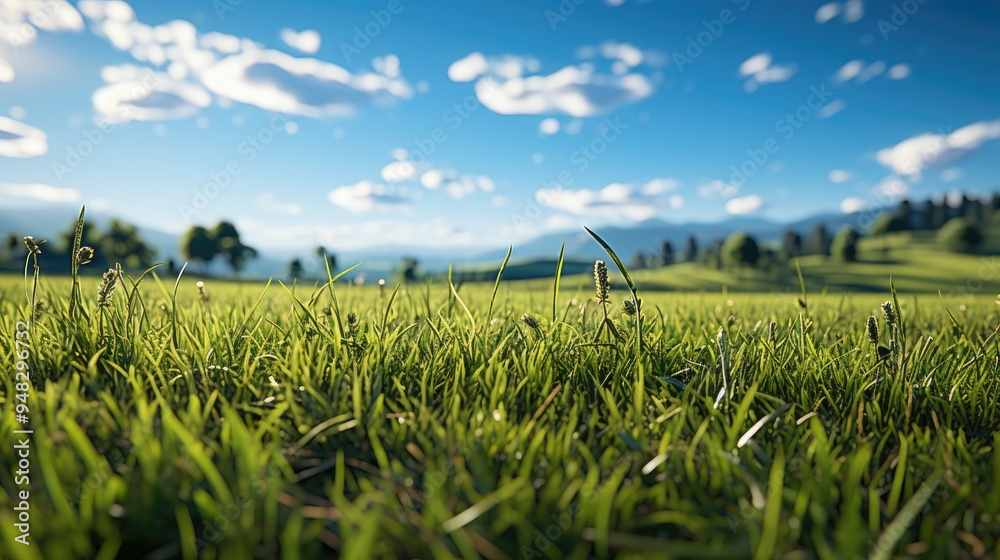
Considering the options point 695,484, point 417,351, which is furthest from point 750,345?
point 417,351

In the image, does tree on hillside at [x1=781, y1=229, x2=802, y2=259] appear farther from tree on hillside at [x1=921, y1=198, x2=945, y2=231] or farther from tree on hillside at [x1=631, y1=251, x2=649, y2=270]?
tree on hillside at [x1=631, y1=251, x2=649, y2=270]

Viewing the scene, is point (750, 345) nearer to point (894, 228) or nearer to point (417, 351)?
point (417, 351)

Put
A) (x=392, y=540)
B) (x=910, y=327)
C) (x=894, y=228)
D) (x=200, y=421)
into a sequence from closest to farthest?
1. (x=392, y=540)
2. (x=200, y=421)
3. (x=910, y=327)
4. (x=894, y=228)

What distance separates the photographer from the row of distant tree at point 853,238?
8156 centimetres

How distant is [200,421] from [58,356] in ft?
3.44

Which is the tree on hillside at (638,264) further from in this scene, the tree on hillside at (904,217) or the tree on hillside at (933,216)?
the tree on hillside at (933,216)

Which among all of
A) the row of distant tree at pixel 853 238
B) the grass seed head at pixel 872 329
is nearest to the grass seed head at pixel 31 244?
the grass seed head at pixel 872 329

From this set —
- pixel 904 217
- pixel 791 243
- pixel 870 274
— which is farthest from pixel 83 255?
pixel 904 217

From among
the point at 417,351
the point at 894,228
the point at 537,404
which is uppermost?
the point at 894,228

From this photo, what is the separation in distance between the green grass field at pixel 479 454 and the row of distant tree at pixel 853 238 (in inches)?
2111

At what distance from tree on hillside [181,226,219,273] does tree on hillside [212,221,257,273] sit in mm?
904

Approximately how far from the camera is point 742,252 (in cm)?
8156

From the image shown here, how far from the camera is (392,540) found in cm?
113
